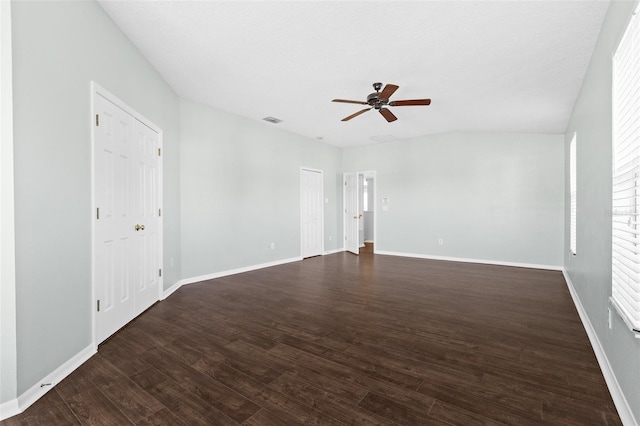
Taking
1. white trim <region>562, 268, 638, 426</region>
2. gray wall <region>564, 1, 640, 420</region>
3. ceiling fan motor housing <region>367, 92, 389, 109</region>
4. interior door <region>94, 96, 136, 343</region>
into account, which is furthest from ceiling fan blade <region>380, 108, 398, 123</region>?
white trim <region>562, 268, 638, 426</region>

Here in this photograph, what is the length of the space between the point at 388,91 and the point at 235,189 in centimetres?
311

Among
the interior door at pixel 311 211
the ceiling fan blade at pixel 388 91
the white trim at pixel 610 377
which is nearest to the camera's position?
the white trim at pixel 610 377

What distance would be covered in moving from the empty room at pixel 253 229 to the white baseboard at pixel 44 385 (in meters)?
0.01

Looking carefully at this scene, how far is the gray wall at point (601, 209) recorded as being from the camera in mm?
1695

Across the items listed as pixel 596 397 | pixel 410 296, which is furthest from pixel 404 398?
pixel 410 296

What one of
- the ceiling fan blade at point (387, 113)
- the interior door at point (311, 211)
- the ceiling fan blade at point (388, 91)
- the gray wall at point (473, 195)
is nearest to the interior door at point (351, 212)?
the gray wall at point (473, 195)

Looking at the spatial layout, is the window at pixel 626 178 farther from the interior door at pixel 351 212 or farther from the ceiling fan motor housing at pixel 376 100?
the interior door at pixel 351 212

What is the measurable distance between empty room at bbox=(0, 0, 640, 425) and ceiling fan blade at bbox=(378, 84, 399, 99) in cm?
10

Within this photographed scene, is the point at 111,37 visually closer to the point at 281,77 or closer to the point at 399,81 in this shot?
the point at 281,77

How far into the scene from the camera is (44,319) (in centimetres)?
195

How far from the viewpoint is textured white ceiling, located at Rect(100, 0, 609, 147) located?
246 centimetres

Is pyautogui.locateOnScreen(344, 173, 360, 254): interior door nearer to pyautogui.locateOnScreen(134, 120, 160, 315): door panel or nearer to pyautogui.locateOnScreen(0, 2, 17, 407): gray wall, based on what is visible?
pyautogui.locateOnScreen(134, 120, 160, 315): door panel

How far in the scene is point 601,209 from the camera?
7.63ft

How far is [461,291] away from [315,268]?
2.64 m
